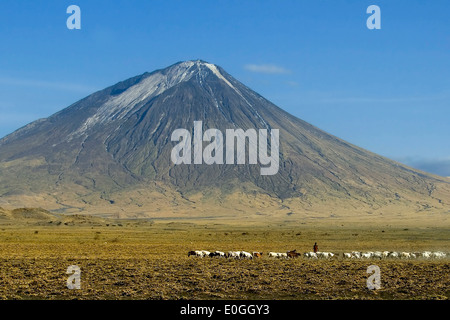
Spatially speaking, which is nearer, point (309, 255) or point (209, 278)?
point (209, 278)

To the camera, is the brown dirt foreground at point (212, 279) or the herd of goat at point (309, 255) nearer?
the brown dirt foreground at point (212, 279)

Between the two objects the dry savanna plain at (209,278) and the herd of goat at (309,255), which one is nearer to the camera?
the dry savanna plain at (209,278)

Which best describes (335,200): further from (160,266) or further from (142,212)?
(160,266)

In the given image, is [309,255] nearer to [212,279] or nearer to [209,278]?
[209,278]

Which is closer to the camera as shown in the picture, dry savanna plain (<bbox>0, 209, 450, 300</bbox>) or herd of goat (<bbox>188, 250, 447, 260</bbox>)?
dry savanna plain (<bbox>0, 209, 450, 300</bbox>)

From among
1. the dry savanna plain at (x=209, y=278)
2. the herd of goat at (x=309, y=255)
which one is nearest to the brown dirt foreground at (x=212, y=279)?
the dry savanna plain at (x=209, y=278)

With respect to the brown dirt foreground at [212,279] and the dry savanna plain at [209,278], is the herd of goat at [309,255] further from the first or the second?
the brown dirt foreground at [212,279]

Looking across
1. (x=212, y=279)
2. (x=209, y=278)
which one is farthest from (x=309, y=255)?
(x=212, y=279)

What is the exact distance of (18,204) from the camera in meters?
174

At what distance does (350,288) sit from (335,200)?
169 metres

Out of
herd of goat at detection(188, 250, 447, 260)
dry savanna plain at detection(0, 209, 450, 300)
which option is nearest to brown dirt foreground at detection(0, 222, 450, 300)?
dry savanna plain at detection(0, 209, 450, 300)

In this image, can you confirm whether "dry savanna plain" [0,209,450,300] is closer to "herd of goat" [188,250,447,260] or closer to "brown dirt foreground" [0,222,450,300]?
"brown dirt foreground" [0,222,450,300]

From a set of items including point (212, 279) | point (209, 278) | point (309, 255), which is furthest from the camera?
point (309, 255)
